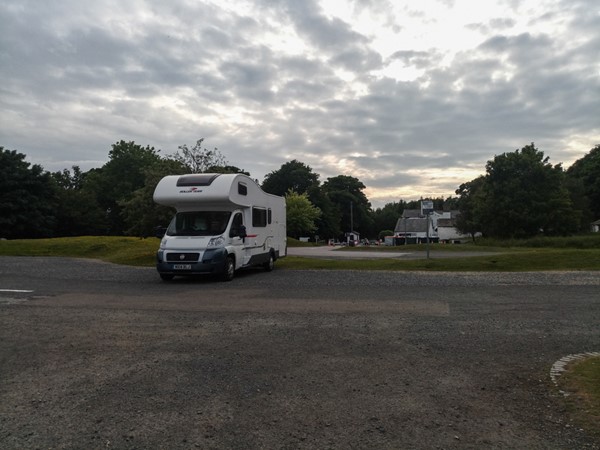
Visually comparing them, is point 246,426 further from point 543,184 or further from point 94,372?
point 543,184

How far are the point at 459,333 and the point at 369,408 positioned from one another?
133 inches

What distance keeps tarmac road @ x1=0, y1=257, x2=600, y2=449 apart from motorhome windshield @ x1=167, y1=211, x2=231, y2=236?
12.2 feet

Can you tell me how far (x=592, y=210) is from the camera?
64500 millimetres

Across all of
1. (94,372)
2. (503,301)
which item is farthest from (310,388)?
(503,301)

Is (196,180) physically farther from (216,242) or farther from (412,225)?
(412,225)

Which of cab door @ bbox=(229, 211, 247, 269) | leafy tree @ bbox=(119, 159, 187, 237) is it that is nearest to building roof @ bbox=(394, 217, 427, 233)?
leafy tree @ bbox=(119, 159, 187, 237)

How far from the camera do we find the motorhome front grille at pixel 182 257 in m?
13.6

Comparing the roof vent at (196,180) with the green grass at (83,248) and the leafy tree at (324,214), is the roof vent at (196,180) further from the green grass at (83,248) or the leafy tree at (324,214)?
the leafy tree at (324,214)

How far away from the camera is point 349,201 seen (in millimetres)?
104188

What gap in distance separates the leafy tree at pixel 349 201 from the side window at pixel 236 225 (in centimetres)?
8142

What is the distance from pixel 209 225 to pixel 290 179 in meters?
75.9

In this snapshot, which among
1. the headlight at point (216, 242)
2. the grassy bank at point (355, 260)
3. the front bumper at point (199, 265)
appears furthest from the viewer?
the grassy bank at point (355, 260)

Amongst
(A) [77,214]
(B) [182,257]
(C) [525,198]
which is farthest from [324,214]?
(B) [182,257]

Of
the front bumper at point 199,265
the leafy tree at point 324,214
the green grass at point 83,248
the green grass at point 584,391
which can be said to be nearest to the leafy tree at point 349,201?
the leafy tree at point 324,214
